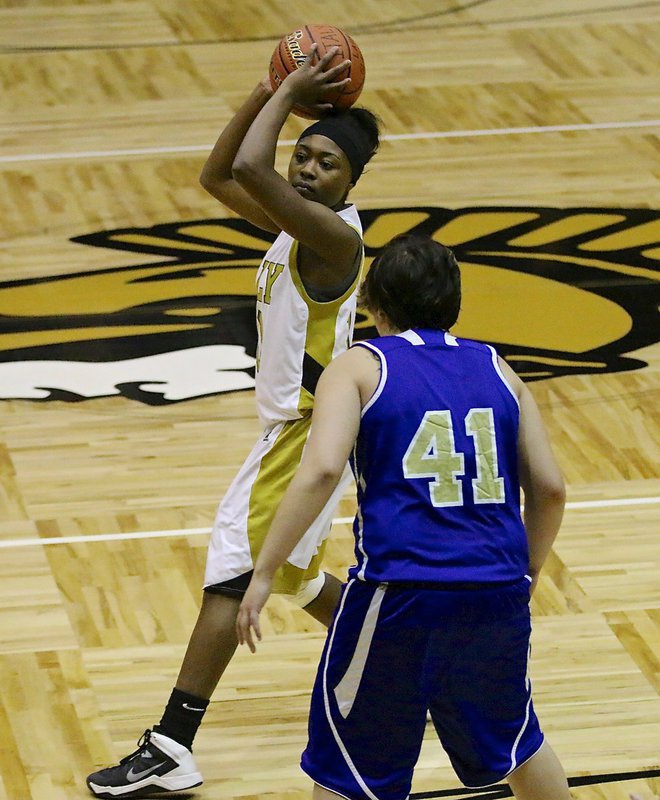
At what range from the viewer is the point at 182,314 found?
661 centimetres

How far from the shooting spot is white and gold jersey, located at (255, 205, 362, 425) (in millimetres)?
3602

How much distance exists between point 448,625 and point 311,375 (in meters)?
0.96

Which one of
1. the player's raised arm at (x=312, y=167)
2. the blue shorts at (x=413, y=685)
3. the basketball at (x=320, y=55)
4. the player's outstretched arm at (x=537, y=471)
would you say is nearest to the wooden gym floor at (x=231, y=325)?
the blue shorts at (x=413, y=685)

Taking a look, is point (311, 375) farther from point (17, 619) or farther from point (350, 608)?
point (17, 619)

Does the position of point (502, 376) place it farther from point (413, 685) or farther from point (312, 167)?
point (312, 167)

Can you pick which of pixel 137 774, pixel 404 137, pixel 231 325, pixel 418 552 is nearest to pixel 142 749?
pixel 137 774

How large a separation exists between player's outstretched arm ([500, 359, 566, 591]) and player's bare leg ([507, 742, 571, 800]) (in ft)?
1.09

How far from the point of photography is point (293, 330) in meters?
3.61

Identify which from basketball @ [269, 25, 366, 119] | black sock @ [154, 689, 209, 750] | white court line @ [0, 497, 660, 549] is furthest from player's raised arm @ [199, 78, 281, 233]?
white court line @ [0, 497, 660, 549]

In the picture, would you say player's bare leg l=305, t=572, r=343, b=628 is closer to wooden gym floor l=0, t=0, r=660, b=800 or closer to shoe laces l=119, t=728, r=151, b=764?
wooden gym floor l=0, t=0, r=660, b=800

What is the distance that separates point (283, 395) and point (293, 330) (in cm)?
16

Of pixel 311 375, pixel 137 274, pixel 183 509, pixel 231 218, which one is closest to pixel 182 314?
pixel 137 274

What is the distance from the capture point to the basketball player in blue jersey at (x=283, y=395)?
3586 millimetres

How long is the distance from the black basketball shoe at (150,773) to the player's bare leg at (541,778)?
3.01 ft
